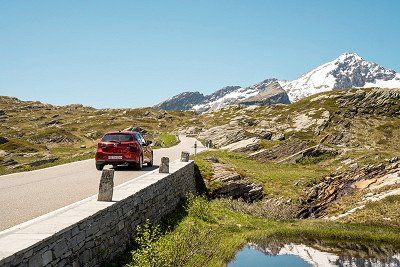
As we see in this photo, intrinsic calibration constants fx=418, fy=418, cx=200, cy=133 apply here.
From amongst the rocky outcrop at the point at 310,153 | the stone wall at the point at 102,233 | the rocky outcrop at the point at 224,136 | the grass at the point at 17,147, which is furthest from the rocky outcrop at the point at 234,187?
the grass at the point at 17,147

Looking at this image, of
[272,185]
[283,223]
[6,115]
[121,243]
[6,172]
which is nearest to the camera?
[121,243]

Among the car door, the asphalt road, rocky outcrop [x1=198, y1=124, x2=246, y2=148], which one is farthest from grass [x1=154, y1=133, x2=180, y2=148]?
the asphalt road

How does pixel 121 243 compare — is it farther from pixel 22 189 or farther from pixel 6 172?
pixel 6 172

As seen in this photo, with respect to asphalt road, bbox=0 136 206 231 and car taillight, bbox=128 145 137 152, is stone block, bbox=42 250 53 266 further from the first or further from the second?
car taillight, bbox=128 145 137 152

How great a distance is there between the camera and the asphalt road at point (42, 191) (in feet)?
41.9

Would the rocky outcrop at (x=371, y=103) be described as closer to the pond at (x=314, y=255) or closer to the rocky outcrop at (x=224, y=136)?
the rocky outcrop at (x=224, y=136)

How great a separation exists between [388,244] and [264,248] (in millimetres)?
5820

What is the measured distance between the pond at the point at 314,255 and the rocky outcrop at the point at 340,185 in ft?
25.4

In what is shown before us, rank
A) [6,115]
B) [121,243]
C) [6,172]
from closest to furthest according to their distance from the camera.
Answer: [121,243] → [6,172] → [6,115]

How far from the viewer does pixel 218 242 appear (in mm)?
18359

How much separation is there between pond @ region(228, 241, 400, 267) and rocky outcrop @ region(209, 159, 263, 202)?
1018 centimetres

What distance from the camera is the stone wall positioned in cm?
843

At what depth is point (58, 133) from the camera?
341 feet

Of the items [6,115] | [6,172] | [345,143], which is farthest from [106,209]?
[6,115]
